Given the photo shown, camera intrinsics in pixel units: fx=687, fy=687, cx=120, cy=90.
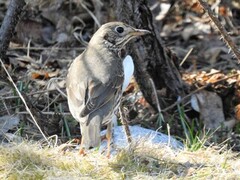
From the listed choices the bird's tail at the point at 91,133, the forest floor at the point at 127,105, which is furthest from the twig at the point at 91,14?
the bird's tail at the point at 91,133

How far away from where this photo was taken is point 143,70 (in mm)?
6730

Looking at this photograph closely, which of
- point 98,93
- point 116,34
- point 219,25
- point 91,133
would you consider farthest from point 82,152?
point 219,25

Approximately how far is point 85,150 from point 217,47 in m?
3.75

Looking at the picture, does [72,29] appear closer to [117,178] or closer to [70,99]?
[70,99]

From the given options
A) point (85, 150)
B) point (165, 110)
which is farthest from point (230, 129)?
point (85, 150)

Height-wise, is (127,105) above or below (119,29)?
below

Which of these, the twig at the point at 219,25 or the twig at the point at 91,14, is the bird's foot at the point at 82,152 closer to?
the twig at the point at 219,25

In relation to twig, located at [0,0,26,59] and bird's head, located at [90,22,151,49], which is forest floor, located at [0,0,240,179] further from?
bird's head, located at [90,22,151,49]

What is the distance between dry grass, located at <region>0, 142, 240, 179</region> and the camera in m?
5.07

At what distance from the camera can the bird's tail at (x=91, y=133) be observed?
5219mm

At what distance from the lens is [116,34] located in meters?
6.11

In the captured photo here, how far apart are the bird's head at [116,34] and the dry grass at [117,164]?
1013mm

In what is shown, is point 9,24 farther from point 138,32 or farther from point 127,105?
point 127,105

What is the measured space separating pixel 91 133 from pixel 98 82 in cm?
51
